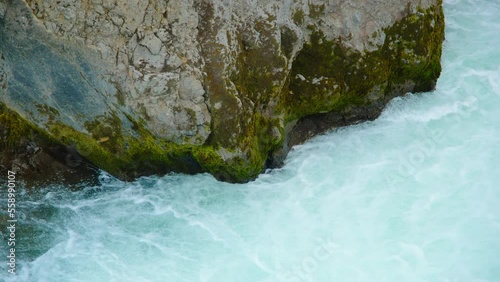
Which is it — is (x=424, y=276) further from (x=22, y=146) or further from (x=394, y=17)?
(x=22, y=146)

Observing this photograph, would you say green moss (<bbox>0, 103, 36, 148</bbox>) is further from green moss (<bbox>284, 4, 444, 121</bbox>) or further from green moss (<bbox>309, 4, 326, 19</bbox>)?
green moss (<bbox>309, 4, 326, 19</bbox>)

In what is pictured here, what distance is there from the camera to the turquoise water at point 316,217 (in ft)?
25.3

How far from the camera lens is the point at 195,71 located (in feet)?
26.3

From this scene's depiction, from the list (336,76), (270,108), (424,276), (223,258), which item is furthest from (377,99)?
(223,258)

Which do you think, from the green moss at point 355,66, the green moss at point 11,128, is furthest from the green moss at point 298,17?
the green moss at point 11,128

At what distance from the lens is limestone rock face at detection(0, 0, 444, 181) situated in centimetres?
796

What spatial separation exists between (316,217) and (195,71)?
295 centimetres

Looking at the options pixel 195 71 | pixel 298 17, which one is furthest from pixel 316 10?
pixel 195 71

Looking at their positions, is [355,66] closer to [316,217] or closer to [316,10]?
[316,10]

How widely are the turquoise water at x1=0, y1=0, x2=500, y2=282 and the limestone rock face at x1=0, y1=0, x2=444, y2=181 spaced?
0.53 meters

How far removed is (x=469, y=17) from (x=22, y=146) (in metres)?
10.1

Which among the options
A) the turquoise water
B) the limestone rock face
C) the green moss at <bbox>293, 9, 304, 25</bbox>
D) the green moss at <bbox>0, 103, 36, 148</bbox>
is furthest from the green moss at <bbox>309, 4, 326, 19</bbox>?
the green moss at <bbox>0, 103, 36, 148</bbox>

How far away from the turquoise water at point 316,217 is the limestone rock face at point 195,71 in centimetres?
53

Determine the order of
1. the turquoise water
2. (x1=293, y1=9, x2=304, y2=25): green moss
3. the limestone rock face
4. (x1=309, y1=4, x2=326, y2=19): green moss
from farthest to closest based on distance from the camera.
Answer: (x1=309, y1=4, x2=326, y2=19): green moss
(x1=293, y1=9, x2=304, y2=25): green moss
the limestone rock face
the turquoise water
